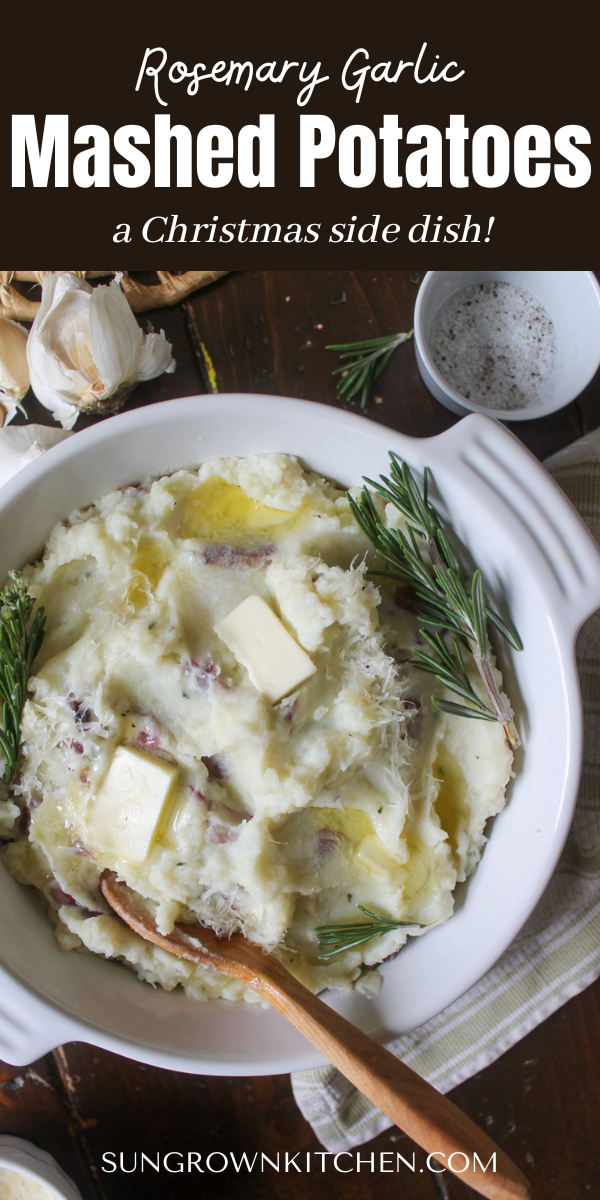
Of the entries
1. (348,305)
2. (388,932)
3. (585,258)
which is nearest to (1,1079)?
(388,932)

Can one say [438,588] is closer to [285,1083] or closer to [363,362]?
[363,362]

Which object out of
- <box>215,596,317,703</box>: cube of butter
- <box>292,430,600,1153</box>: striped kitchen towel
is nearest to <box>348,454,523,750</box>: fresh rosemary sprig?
<box>215,596,317,703</box>: cube of butter

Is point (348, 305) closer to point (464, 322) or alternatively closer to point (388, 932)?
point (464, 322)

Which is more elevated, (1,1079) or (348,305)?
(348,305)

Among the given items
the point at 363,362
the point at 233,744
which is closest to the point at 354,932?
the point at 233,744

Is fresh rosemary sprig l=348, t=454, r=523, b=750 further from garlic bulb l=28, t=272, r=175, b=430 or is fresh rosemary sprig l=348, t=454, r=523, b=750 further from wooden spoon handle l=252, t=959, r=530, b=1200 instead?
garlic bulb l=28, t=272, r=175, b=430

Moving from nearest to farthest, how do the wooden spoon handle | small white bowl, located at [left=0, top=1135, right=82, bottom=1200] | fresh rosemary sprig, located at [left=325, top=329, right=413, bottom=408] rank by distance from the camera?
the wooden spoon handle
small white bowl, located at [left=0, top=1135, right=82, bottom=1200]
fresh rosemary sprig, located at [left=325, top=329, right=413, bottom=408]
